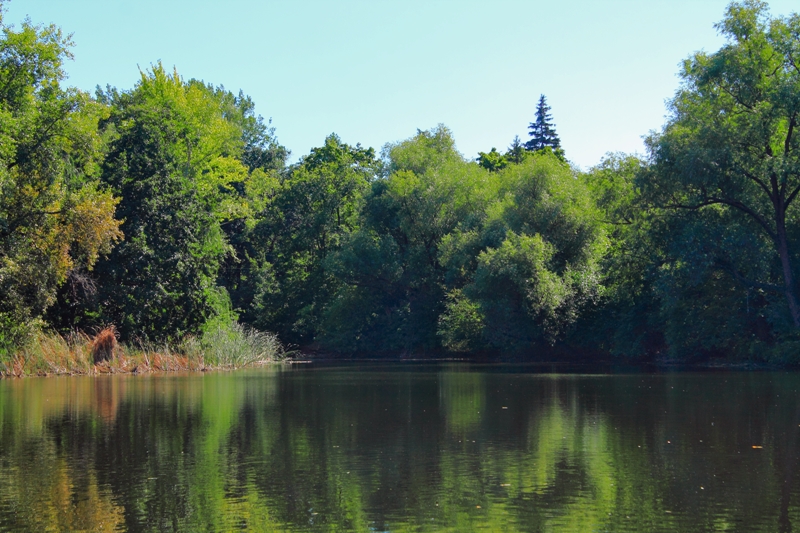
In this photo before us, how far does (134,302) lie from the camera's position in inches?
1545

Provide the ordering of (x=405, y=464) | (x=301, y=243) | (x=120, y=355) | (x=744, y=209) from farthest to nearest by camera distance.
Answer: (x=301, y=243)
(x=744, y=209)
(x=120, y=355)
(x=405, y=464)

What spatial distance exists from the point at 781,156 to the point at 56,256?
1035 inches

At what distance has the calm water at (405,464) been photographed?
762 cm

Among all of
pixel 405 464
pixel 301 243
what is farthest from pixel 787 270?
pixel 301 243

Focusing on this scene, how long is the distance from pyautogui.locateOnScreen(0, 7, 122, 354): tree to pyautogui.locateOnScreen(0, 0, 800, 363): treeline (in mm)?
68

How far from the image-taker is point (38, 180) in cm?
2952

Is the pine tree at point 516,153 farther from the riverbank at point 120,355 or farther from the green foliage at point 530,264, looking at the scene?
the riverbank at point 120,355

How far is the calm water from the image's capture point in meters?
7.62

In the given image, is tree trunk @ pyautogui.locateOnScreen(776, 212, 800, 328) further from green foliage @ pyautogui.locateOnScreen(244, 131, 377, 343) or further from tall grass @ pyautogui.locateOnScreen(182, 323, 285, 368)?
green foliage @ pyautogui.locateOnScreen(244, 131, 377, 343)

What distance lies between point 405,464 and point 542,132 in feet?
253

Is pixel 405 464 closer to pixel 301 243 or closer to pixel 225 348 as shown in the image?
pixel 225 348

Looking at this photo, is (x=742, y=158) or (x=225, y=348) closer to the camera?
(x=742, y=158)

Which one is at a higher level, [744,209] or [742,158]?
[742,158]

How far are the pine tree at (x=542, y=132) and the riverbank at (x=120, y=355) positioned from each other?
47310 mm
